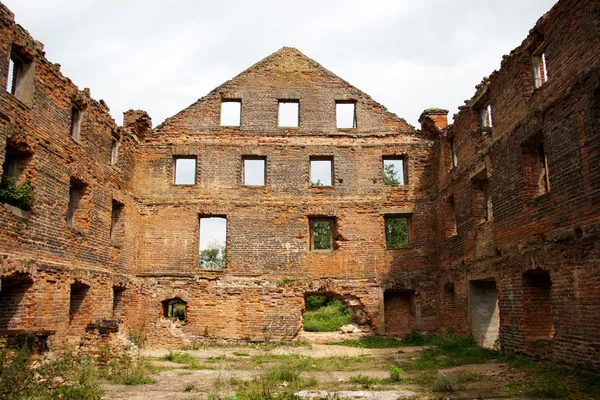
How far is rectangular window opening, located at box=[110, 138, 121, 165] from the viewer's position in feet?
52.5

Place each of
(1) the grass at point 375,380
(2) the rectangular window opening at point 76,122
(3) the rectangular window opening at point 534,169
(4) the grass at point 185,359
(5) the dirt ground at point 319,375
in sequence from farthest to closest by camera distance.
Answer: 1. (2) the rectangular window opening at point 76,122
2. (4) the grass at point 185,359
3. (3) the rectangular window opening at point 534,169
4. (1) the grass at point 375,380
5. (5) the dirt ground at point 319,375

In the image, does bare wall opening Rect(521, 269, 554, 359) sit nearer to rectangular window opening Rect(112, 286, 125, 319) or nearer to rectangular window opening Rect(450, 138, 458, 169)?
rectangular window opening Rect(450, 138, 458, 169)

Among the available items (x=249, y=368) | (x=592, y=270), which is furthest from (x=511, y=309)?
(x=249, y=368)

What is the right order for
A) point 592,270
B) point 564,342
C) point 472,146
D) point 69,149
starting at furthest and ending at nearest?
1. point 472,146
2. point 69,149
3. point 564,342
4. point 592,270

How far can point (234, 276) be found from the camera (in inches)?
665

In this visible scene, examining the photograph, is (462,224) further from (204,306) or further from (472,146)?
(204,306)

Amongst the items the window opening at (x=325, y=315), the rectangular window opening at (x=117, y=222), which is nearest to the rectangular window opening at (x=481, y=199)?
the window opening at (x=325, y=315)

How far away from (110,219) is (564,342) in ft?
40.6

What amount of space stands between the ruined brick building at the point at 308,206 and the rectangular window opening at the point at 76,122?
36mm

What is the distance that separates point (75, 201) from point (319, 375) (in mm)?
8298

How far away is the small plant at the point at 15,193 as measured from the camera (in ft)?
34.9

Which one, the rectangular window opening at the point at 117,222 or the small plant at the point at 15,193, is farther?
the rectangular window opening at the point at 117,222

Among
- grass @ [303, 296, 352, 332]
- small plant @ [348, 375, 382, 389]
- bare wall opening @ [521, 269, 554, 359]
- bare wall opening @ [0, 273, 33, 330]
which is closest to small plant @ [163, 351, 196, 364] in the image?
bare wall opening @ [0, 273, 33, 330]

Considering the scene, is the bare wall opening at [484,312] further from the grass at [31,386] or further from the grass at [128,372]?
the grass at [31,386]
